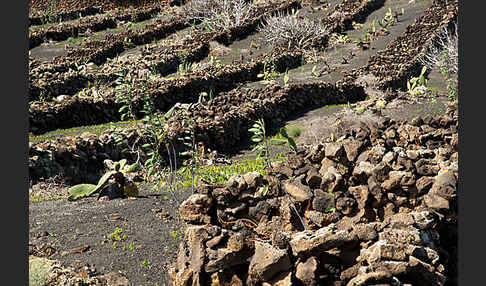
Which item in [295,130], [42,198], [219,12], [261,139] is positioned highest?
[261,139]

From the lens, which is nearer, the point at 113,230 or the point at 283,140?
the point at 113,230

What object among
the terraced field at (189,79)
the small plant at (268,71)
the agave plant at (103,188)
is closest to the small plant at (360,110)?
the terraced field at (189,79)

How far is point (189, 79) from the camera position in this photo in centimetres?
1580

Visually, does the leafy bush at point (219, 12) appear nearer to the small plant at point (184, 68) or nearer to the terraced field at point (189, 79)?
the terraced field at point (189, 79)

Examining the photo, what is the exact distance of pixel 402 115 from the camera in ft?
40.7

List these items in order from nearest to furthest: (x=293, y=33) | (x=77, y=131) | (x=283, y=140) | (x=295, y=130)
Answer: (x=283, y=140) → (x=295, y=130) → (x=77, y=131) → (x=293, y=33)

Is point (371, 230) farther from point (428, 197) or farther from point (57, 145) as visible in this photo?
point (57, 145)

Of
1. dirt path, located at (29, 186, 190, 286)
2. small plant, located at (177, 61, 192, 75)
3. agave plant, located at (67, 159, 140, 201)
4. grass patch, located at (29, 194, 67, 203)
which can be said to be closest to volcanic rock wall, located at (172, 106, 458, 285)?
dirt path, located at (29, 186, 190, 286)

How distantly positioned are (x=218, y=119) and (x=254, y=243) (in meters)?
8.28

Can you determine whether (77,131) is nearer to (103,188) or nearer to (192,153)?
(103,188)

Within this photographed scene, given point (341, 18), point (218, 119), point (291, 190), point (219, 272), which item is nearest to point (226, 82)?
point (218, 119)

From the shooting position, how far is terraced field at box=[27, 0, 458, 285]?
9.80 m

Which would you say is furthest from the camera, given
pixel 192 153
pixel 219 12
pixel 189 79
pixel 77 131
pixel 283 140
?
pixel 219 12

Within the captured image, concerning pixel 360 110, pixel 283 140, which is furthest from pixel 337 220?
pixel 360 110
